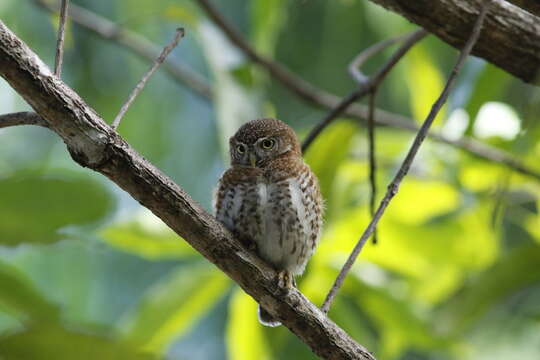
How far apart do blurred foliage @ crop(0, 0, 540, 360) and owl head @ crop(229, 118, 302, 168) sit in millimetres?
166

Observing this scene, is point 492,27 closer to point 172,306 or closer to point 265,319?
point 265,319

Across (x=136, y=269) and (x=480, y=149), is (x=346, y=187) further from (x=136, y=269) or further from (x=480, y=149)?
(x=136, y=269)

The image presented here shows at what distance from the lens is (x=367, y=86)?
2615 mm

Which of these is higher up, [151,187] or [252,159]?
[252,159]

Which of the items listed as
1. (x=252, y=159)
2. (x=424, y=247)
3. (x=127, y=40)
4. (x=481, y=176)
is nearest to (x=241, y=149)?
(x=252, y=159)

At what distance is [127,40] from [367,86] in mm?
1966

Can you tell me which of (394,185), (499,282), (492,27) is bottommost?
(394,185)

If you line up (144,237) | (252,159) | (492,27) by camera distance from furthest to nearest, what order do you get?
(144,237)
(252,159)
(492,27)

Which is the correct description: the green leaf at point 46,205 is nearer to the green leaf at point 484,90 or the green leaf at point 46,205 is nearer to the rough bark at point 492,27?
the rough bark at point 492,27

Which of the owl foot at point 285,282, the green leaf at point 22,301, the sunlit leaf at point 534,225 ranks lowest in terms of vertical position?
the green leaf at point 22,301

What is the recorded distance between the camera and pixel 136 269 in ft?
19.3

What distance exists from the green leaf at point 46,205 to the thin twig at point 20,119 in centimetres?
38

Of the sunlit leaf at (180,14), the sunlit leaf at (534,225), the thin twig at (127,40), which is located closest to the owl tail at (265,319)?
the sunlit leaf at (534,225)

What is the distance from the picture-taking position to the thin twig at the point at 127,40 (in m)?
4.04
